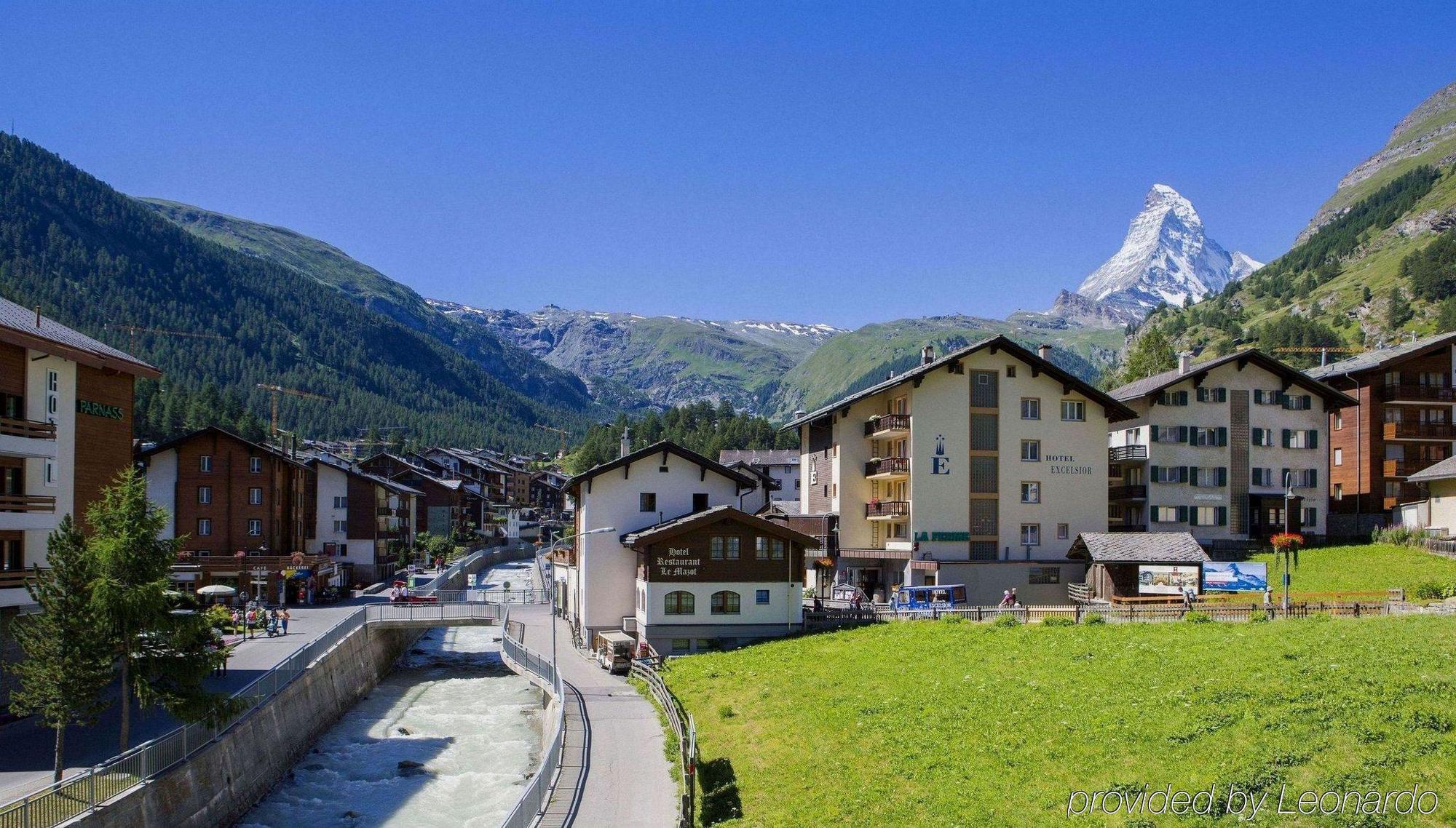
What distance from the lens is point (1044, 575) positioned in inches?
2591

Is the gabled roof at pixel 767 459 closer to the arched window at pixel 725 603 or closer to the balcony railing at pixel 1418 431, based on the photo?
the balcony railing at pixel 1418 431

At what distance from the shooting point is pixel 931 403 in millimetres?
66688

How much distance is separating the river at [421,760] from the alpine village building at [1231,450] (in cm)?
4233

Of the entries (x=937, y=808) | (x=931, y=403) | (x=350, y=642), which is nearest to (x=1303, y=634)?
(x=937, y=808)

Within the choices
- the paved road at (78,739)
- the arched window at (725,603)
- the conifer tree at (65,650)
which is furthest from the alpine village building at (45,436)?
the arched window at (725,603)

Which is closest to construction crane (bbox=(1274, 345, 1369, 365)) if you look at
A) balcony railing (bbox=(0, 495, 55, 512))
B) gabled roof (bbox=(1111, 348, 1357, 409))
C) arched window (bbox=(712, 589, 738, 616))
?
gabled roof (bbox=(1111, 348, 1357, 409))

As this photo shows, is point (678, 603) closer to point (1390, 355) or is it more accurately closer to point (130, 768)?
point (130, 768)

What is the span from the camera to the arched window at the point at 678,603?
5353 centimetres

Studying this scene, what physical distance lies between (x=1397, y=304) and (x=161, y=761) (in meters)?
197

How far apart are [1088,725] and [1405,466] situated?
58689 mm

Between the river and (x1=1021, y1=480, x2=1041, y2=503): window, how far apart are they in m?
31.4

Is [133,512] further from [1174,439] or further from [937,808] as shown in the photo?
[1174,439]

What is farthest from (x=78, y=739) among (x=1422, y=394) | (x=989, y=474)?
(x=1422, y=394)

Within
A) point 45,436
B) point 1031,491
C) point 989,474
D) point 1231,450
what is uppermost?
point 1231,450
